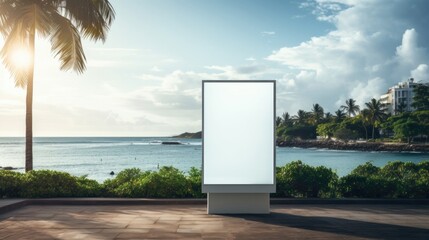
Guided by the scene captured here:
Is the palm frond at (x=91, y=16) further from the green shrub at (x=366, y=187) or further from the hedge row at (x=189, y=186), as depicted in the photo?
the green shrub at (x=366, y=187)

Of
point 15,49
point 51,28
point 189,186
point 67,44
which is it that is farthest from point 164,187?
point 15,49

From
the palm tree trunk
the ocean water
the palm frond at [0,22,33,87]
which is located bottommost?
the ocean water

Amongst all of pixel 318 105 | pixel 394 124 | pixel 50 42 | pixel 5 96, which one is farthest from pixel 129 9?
pixel 318 105

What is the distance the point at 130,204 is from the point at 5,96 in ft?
97.6

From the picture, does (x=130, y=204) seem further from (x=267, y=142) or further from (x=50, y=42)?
(x=50, y=42)

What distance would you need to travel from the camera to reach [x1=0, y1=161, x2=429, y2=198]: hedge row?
37.9ft

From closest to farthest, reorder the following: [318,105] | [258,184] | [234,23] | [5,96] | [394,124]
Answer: [258,184] → [234,23] → [5,96] → [394,124] → [318,105]

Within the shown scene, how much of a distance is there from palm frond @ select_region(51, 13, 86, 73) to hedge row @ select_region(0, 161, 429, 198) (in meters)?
4.70

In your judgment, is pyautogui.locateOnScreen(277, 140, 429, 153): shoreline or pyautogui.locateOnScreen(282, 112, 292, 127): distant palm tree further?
pyautogui.locateOnScreen(282, 112, 292, 127): distant palm tree

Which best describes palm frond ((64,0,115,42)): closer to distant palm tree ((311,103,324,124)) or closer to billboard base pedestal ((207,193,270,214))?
billboard base pedestal ((207,193,270,214))

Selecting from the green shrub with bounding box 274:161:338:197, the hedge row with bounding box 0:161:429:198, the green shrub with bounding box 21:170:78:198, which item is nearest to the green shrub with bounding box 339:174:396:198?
the hedge row with bounding box 0:161:429:198

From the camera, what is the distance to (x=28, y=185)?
1154 cm

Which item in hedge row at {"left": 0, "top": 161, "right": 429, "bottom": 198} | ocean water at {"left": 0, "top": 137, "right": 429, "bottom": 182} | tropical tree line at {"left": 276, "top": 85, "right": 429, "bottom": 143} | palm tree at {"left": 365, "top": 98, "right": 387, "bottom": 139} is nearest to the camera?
hedge row at {"left": 0, "top": 161, "right": 429, "bottom": 198}

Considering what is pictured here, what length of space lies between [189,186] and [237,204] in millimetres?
2543
